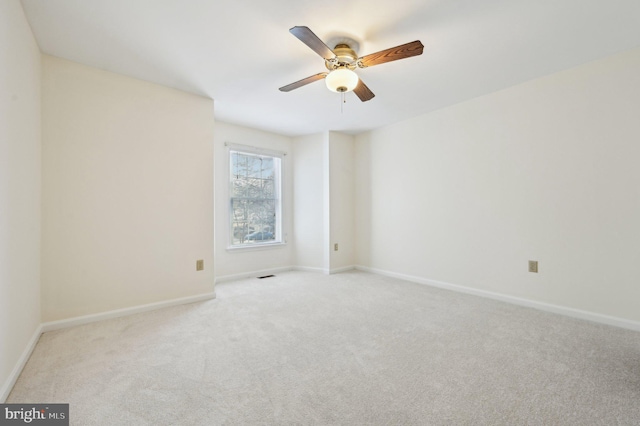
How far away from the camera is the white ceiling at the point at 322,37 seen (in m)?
1.82

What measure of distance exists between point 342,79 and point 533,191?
233 centimetres

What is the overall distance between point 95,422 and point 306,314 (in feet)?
5.56

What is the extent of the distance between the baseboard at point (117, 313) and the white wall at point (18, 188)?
0.17 meters

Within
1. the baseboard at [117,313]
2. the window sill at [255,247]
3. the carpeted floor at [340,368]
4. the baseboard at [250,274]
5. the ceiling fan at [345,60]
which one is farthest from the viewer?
the window sill at [255,247]

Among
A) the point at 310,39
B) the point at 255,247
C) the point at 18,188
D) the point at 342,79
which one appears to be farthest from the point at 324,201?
the point at 18,188

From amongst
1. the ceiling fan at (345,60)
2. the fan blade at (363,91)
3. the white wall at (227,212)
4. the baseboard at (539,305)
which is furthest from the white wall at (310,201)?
the ceiling fan at (345,60)

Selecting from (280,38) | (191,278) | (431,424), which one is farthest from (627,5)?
(191,278)

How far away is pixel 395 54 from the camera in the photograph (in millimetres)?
1921

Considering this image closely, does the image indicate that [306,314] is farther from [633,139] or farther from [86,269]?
[633,139]

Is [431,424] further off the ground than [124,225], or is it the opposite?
[124,225]

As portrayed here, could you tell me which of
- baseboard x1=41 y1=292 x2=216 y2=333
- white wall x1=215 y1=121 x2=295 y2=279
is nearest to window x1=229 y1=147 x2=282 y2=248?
white wall x1=215 y1=121 x2=295 y2=279

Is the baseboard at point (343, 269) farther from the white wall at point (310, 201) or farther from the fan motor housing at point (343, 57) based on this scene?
the fan motor housing at point (343, 57)

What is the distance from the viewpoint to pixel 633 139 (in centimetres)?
230

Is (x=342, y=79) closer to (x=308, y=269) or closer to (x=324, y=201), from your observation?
(x=324, y=201)
